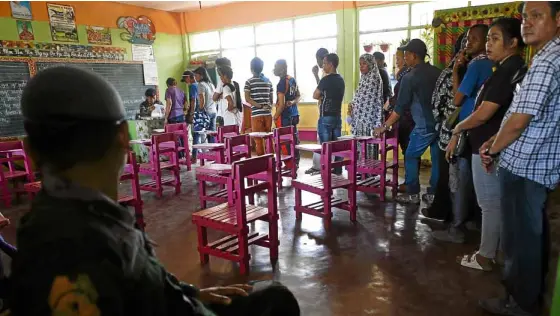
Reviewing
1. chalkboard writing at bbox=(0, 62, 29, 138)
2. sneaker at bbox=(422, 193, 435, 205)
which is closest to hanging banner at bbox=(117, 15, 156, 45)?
chalkboard writing at bbox=(0, 62, 29, 138)

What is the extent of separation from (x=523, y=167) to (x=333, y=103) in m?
3.12

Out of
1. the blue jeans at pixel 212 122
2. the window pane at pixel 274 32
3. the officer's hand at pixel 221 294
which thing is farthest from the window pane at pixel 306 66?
the officer's hand at pixel 221 294

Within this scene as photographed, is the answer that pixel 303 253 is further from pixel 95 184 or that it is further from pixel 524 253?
pixel 95 184

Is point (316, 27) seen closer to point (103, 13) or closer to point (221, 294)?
point (103, 13)

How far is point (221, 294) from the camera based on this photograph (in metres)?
1.03

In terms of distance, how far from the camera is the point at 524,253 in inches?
71.2

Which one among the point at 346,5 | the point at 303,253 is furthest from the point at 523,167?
the point at 346,5

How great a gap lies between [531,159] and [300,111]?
589cm

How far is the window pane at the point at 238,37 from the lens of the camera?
8.03 metres

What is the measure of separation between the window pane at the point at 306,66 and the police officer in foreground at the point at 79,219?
6.79m

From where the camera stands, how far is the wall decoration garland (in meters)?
6.12

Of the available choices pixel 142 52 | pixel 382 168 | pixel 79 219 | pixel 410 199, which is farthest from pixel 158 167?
pixel 142 52

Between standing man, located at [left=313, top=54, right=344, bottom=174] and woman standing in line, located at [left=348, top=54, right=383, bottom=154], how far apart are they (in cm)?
23

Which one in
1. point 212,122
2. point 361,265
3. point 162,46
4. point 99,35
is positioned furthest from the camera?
point 162,46
